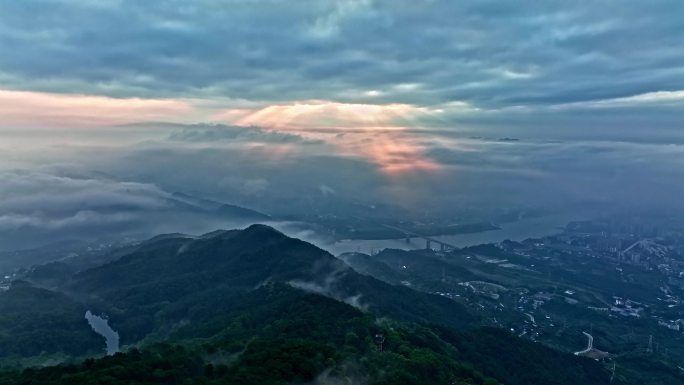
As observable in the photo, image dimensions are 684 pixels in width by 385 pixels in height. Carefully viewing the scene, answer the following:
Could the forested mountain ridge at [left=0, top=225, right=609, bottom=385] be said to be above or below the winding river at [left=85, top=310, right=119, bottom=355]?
above

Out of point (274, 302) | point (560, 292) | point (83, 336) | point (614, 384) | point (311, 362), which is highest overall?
point (311, 362)

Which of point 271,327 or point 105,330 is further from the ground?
point 271,327

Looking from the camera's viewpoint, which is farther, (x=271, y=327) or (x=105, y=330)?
(x=105, y=330)

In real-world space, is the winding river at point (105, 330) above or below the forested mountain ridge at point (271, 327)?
below

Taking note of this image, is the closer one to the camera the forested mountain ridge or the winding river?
the forested mountain ridge

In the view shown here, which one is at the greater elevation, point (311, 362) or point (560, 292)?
Answer: point (311, 362)

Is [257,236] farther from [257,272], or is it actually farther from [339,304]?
[339,304]

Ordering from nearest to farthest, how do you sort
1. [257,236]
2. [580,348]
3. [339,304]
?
[339,304], [580,348], [257,236]

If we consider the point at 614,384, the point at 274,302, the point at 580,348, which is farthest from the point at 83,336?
the point at 580,348

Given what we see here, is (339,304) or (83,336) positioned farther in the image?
(83,336)

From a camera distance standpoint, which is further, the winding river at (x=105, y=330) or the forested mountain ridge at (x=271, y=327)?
the winding river at (x=105, y=330)

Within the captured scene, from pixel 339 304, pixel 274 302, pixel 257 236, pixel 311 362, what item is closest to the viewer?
pixel 311 362
